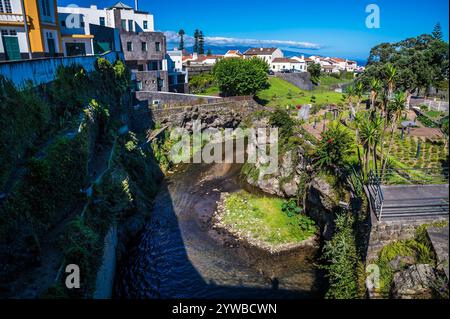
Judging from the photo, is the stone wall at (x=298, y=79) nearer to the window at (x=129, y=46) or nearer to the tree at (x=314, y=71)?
the tree at (x=314, y=71)

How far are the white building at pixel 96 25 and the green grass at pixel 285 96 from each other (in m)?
26.2

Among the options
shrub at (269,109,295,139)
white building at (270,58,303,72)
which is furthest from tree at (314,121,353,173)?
white building at (270,58,303,72)

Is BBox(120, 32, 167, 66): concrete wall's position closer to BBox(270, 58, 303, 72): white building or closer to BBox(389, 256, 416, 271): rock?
BBox(389, 256, 416, 271): rock

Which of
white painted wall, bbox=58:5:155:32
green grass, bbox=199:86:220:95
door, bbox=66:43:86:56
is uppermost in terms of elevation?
white painted wall, bbox=58:5:155:32

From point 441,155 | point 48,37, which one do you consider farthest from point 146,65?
point 441,155

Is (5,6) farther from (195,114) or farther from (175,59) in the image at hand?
(175,59)

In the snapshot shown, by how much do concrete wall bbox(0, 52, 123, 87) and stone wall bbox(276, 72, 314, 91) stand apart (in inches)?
2274

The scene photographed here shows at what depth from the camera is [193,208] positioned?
28.9m

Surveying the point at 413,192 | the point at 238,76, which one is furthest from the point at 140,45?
the point at 413,192

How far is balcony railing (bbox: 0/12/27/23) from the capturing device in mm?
25906

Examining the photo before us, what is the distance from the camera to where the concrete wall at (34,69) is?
15.0 meters

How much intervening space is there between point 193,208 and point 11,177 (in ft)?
57.1

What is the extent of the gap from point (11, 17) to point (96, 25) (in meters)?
18.7

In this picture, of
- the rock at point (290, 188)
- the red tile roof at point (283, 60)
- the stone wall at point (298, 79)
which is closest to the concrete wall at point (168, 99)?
the rock at point (290, 188)
